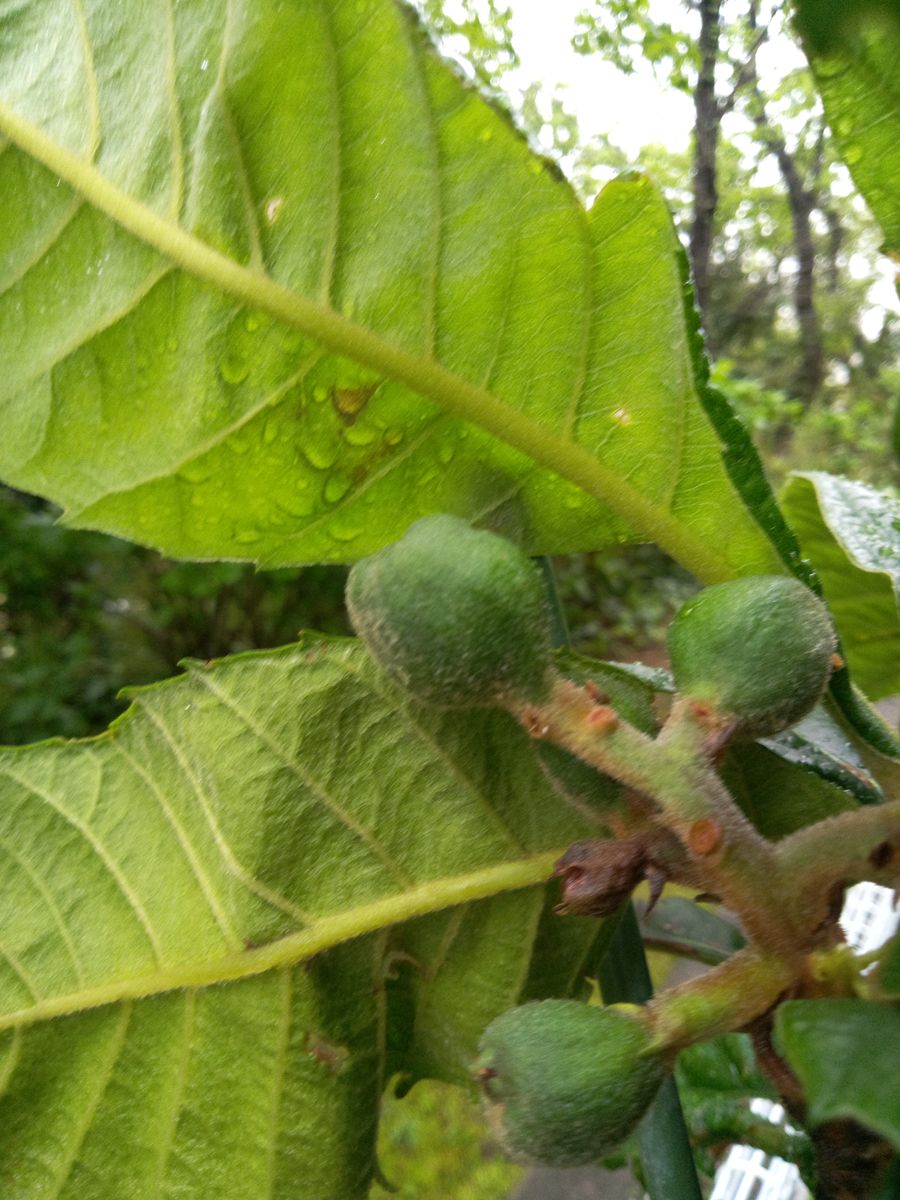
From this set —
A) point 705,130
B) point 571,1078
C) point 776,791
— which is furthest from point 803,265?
point 571,1078

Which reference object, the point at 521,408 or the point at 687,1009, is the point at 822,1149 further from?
the point at 521,408

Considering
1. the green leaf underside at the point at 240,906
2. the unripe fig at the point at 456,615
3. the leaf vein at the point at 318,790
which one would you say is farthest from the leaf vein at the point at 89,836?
the unripe fig at the point at 456,615

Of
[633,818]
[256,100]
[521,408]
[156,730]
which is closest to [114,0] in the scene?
[256,100]

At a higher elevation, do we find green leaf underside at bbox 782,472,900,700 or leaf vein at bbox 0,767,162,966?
leaf vein at bbox 0,767,162,966

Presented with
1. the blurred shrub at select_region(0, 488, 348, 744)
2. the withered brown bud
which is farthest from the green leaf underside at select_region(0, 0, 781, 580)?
the blurred shrub at select_region(0, 488, 348, 744)

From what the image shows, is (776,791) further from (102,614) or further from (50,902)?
(102,614)

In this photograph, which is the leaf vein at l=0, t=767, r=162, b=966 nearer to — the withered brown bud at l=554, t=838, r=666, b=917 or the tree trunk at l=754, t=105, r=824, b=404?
the withered brown bud at l=554, t=838, r=666, b=917

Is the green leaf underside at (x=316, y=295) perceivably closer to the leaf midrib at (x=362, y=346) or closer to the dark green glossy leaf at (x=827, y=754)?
the leaf midrib at (x=362, y=346)
